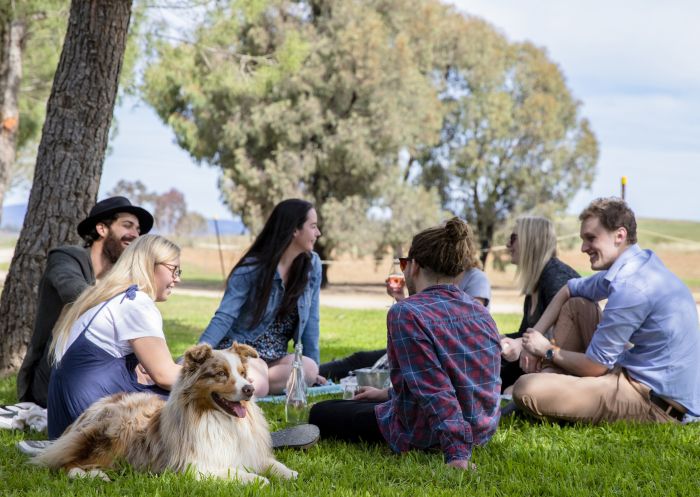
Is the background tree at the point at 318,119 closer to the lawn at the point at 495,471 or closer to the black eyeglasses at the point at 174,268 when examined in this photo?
the black eyeglasses at the point at 174,268

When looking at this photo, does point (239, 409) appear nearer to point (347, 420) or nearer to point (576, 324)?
point (347, 420)

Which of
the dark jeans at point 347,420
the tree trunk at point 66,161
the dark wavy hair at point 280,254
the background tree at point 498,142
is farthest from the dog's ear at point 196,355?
the background tree at point 498,142

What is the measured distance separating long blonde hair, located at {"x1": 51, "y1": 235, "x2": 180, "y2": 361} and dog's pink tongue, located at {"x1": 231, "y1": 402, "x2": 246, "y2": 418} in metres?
1.02

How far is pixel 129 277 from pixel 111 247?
5.59 ft

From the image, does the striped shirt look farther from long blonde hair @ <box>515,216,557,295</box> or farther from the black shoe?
long blonde hair @ <box>515,216,557,295</box>

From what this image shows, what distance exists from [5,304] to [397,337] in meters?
5.51

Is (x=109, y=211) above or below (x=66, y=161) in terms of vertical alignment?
below

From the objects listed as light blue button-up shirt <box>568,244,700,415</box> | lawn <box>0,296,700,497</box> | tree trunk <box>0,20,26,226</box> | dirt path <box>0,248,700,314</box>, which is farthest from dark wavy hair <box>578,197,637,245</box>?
dirt path <box>0,248,700,314</box>

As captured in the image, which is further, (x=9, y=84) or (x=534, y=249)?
(x=9, y=84)

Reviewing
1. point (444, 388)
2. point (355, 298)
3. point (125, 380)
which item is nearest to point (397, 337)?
point (444, 388)

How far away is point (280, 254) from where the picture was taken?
6.41 m

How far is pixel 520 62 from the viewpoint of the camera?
37.1 meters

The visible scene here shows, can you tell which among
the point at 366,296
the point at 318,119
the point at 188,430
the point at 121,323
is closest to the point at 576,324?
the point at 188,430

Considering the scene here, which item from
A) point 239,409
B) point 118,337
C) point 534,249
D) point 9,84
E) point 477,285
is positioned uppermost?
point 9,84
